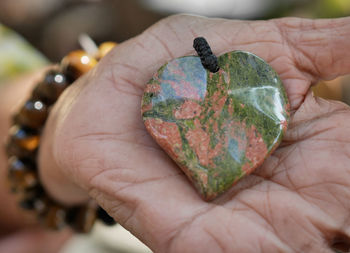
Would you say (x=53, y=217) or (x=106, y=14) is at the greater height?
(x=106, y=14)

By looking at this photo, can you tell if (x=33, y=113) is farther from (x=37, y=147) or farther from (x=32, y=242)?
(x=32, y=242)

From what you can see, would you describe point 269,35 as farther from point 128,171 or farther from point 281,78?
point 128,171

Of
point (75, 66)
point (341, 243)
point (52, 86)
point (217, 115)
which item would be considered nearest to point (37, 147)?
point (52, 86)

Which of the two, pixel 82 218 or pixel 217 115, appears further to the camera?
pixel 82 218

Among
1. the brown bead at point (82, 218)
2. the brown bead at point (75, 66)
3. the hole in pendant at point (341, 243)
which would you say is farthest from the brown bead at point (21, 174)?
the hole in pendant at point (341, 243)

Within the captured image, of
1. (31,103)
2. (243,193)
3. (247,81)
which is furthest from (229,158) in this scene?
(31,103)

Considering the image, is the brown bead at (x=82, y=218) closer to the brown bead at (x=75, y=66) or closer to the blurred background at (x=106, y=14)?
the brown bead at (x=75, y=66)

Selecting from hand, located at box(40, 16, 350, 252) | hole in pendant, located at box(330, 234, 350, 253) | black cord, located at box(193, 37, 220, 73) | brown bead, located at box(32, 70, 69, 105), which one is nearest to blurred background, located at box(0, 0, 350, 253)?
brown bead, located at box(32, 70, 69, 105)
